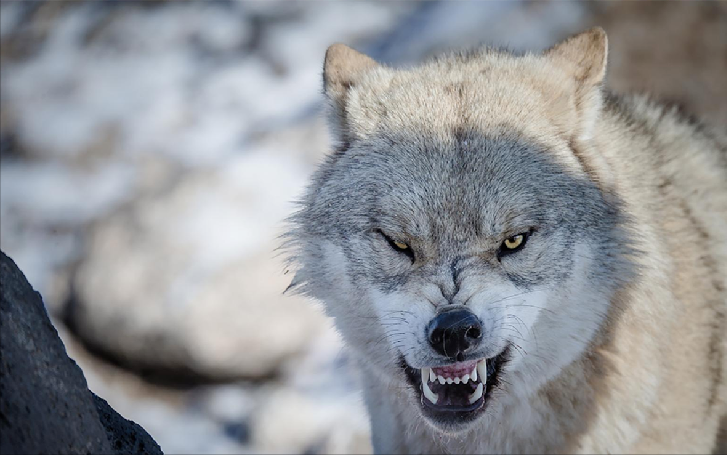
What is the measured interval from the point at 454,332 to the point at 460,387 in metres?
0.44

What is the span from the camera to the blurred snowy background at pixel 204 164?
5.36 metres

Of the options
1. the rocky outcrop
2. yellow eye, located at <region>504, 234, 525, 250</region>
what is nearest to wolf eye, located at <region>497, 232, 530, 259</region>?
yellow eye, located at <region>504, 234, 525, 250</region>

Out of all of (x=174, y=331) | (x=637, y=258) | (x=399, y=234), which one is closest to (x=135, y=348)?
(x=174, y=331)

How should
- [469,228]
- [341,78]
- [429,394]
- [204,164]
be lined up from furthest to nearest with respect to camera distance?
[204,164], [341,78], [429,394], [469,228]

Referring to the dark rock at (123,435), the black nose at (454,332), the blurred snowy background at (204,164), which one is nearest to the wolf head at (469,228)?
the black nose at (454,332)

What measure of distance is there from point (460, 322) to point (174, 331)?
3166 millimetres

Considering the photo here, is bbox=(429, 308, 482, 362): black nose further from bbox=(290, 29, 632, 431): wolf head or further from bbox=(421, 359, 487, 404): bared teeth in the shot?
bbox=(421, 359, 487, 404): bared teeth

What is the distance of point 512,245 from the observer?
2936 mm

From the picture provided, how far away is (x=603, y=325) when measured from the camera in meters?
3.23

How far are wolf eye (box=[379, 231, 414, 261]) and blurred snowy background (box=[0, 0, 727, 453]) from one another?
93.2 inches

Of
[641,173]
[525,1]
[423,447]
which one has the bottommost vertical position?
[423,447]

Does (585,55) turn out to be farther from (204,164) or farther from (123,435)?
(204,164)

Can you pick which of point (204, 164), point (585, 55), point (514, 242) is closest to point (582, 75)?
point (585, 55)

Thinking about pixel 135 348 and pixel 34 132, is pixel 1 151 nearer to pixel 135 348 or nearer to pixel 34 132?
pixel 34 132
